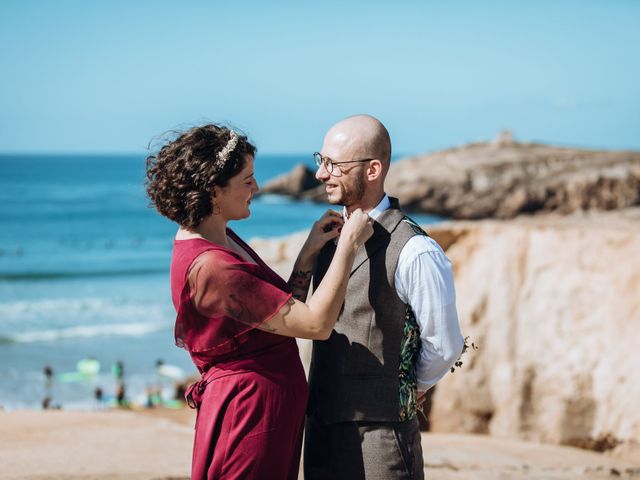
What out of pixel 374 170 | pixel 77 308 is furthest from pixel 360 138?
pixel 77 308

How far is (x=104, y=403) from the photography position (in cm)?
1573

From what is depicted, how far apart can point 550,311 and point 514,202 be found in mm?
37499

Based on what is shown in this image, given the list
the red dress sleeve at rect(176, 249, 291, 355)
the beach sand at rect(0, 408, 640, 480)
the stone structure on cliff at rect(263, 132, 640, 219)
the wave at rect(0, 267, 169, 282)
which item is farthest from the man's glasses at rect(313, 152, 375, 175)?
the stone structure on cliff at rect(263, 132, 640, 219)

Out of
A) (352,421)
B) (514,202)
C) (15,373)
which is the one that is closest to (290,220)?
(514,202)

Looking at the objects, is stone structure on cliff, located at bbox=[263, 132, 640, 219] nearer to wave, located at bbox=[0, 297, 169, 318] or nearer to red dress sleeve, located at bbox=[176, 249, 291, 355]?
wave, located at bbox=[0, 297, 169, 318]

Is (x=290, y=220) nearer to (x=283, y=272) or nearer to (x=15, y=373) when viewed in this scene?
(x=15, y=373)

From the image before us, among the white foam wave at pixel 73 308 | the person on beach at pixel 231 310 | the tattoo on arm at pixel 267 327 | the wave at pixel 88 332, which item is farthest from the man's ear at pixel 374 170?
the white foam wave at pixel 73 308

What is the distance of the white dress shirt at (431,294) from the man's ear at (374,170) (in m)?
0.28

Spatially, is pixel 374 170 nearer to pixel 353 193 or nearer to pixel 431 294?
pixel 353 193

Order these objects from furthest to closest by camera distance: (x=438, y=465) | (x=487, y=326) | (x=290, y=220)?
(x=290, y=220) < (x=487, y=326) < (x=438, y=465)

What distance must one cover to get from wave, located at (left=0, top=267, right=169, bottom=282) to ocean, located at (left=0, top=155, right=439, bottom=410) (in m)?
0.04

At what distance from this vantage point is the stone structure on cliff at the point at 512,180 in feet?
131

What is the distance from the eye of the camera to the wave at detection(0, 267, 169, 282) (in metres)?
33.8

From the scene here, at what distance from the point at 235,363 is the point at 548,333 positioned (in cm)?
572
